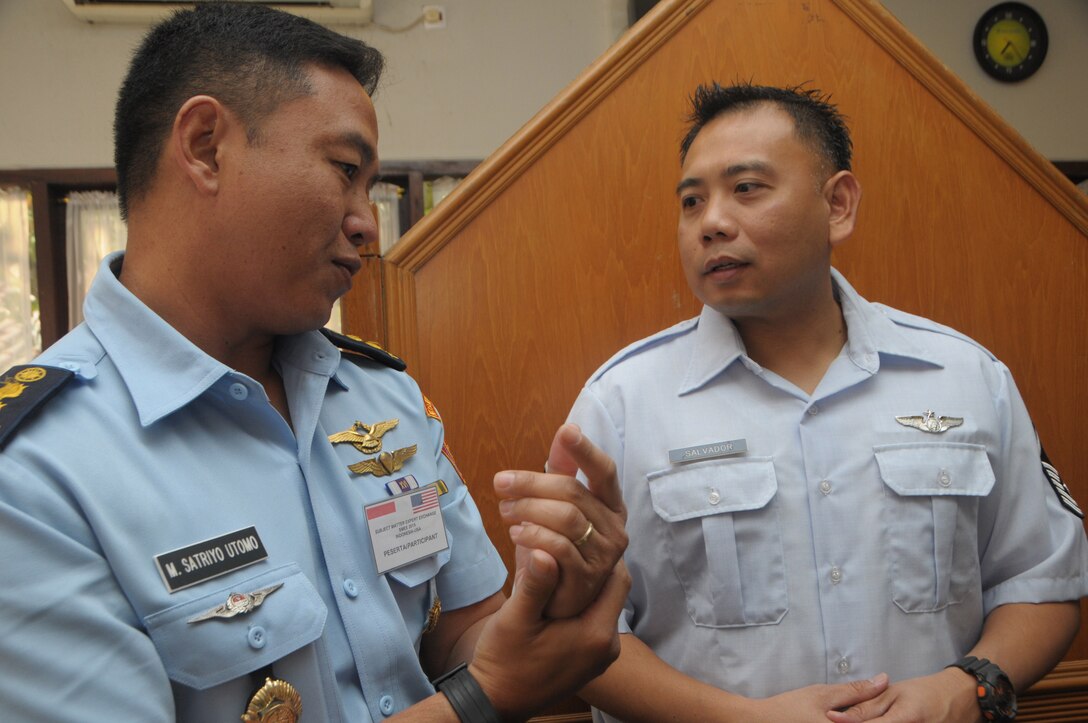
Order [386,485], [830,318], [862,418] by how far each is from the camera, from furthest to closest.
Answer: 1. [830,318]
2. [862,418]
3. [386,485]

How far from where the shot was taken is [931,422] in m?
1.39

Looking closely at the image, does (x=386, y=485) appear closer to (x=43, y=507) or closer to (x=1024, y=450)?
(x=43, y=507)

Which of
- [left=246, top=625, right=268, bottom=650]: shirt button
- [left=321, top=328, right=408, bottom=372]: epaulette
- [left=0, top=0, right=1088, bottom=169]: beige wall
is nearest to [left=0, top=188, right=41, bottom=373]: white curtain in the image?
[left=0, top=0, right=1088, bottom=169]: beige wall

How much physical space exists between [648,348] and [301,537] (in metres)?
0.79

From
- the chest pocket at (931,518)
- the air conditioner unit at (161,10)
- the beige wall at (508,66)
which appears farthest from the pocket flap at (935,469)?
the air conditioner unit at (161,10)

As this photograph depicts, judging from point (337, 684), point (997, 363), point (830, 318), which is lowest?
point (337, 684)

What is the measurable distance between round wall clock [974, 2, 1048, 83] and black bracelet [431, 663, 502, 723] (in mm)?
4659

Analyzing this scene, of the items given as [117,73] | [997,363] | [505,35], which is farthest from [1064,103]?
[117,73]

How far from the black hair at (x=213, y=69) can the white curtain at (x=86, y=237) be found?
376 cm

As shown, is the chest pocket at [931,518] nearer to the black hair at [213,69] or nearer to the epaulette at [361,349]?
the epaulette at [361,349]

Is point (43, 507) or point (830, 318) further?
point (830, 318)

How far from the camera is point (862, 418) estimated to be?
1.40m

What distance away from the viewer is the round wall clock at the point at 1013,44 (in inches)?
172

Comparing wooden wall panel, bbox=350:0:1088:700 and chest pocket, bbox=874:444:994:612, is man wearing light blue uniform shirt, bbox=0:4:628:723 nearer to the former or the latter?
wooden wall panel, bbox=350:0:1088:700
